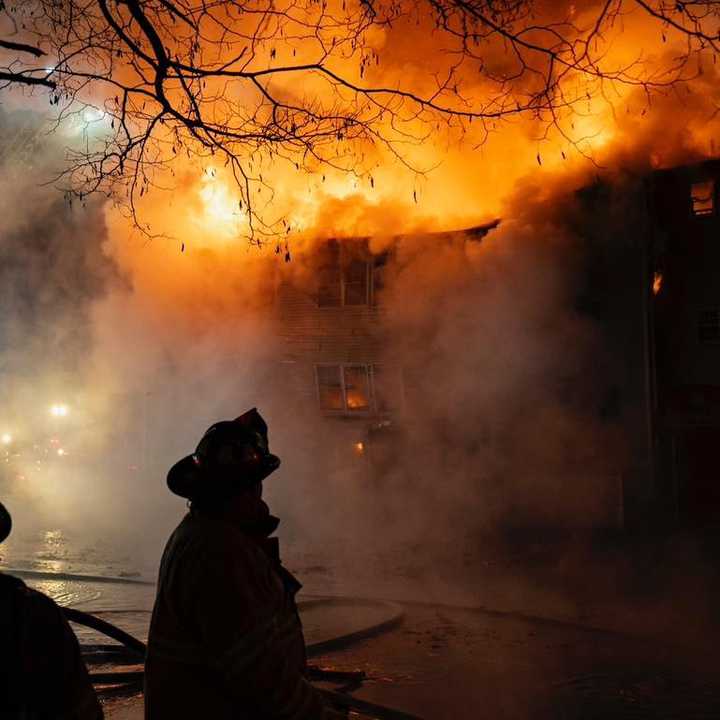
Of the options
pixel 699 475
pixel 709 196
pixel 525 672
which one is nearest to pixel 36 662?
pixel 525 672

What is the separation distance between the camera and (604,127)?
16719mm

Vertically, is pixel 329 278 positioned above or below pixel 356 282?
above

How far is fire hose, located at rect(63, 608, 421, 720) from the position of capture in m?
5.19

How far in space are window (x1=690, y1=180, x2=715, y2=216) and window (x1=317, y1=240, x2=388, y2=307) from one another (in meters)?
6.39

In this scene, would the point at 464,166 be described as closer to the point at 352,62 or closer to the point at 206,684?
the point at 352,62

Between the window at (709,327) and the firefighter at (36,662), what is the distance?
1579 centimetres

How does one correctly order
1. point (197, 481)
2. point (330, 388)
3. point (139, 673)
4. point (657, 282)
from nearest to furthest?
point (197, 481) < point (139, 673) < point (657, 282) < point (330, 388)

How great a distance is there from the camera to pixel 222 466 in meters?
2.73

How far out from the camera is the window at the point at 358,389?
1861 cm

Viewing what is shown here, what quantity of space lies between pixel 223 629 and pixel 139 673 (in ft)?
14.9

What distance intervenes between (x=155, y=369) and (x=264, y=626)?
744 inches

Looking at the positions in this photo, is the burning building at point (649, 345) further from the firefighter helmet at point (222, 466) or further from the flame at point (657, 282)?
the firefighter helmet at point (222, 466)

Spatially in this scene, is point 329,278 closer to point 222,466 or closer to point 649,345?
point 649,345

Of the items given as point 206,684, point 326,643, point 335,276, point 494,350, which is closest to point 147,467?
point 335,276
